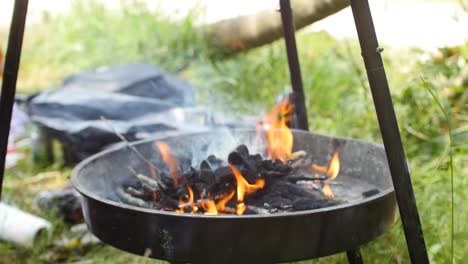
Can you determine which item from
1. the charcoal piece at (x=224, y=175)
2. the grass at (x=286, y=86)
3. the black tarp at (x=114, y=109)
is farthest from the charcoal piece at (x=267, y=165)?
the black tarp at (x=114, y=109)

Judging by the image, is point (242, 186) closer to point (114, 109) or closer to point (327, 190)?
point (327, 190)

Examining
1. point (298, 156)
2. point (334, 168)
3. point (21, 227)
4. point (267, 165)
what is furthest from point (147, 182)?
point (21, 227)

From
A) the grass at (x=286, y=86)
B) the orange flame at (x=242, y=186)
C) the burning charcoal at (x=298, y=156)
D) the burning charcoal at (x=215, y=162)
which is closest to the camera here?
the orange flame at (x=242, y=186)

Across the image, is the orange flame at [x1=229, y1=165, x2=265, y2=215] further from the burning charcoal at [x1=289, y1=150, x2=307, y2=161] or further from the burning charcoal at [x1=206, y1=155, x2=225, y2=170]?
the burning charcoal at [x1=289, y1=150, x2=307, y2=161]

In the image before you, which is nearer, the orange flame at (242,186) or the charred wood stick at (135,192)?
the orange flame at (242,186)

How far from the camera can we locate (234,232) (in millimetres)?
1378

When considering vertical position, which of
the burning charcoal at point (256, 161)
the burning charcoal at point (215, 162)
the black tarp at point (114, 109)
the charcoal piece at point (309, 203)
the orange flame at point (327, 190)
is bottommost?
the orange flame at point (327, 190)

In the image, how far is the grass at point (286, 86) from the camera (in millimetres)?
2678

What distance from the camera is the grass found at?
8.79ft

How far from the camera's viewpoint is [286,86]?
395cm

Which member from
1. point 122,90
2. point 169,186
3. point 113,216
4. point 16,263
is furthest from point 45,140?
point 113,216

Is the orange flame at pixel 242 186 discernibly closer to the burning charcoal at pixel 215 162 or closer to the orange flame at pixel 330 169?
the burning charcoal at pixel 215 162

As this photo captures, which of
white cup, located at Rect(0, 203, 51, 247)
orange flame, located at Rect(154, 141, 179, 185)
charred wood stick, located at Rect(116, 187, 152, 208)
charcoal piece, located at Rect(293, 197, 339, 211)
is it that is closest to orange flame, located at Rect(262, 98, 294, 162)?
orange flame, located at Rect(154, 141, 179, 185)

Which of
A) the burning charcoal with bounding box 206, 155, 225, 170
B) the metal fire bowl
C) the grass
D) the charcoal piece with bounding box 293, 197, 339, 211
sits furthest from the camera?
the grass
